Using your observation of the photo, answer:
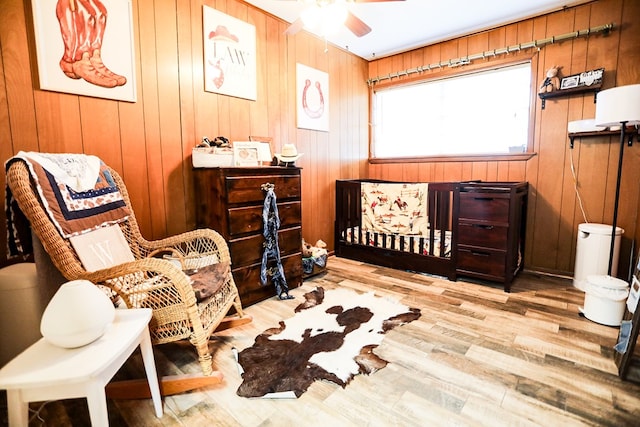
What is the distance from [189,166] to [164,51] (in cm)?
82

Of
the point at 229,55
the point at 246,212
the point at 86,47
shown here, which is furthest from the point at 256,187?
the point at 86,47

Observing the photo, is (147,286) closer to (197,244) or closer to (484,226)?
(197,244)

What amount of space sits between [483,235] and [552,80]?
61.5 inches

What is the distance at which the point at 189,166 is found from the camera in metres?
2.41

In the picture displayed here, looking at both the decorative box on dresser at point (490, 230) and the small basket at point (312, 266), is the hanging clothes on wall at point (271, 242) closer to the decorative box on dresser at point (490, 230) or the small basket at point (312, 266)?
the small basket at point (312, 266)

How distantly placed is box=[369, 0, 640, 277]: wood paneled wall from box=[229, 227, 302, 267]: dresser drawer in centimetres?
213

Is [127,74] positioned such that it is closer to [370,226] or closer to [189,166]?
[189,166]

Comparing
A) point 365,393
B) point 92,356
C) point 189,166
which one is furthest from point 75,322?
point 189,166

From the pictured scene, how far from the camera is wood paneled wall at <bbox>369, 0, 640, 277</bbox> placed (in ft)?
8.49

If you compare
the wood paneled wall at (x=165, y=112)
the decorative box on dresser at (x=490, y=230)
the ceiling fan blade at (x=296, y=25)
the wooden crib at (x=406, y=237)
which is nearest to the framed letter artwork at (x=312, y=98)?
the wood paneled wall at (x=165, y=112)

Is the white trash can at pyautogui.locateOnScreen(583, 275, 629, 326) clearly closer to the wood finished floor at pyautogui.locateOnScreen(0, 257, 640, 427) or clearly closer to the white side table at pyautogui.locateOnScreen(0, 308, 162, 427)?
the wood finished floor at pyautogui.locateOnScreen(0, 257, 640, 427)

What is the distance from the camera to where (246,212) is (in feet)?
7.43

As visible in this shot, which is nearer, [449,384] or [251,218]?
[449,384]

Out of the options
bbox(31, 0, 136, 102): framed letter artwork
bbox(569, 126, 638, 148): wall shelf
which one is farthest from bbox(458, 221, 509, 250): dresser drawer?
bbox(31, 0, 136, 102): framed letter artwork
